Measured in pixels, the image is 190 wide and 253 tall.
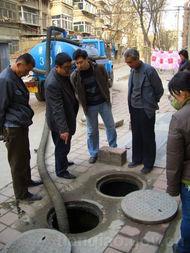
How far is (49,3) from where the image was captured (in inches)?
1593

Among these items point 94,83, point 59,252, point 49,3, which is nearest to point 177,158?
point 59,252

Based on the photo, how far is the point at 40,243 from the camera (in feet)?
9.97

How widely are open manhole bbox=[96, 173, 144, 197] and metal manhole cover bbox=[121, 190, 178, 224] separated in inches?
23.1

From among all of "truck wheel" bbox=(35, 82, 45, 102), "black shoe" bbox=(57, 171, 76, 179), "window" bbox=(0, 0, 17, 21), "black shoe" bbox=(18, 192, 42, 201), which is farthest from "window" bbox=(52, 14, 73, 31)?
"black shoe" bbox=(18, 192, 42, 201)

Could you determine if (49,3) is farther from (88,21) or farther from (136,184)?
(136,184)

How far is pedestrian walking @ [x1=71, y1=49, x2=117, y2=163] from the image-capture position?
15.3ft

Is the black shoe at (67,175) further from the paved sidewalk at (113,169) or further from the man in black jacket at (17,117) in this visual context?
the man in black jacket at (17,117)

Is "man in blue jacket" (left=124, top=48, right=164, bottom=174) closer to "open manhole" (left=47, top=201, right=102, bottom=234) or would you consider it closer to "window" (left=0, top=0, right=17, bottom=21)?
"open manhole" (left=47, top=201, right=102, bottom=234)

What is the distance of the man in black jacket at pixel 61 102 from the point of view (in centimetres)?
423

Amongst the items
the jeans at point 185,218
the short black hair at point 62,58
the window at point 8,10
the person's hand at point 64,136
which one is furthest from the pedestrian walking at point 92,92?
the window at point 8,10

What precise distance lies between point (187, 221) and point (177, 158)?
55 cm

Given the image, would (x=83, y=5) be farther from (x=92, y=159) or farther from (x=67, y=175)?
(x=67, y=175)

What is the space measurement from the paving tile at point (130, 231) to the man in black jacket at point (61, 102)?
1.50 metres

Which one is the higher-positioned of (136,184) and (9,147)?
(9,147)
